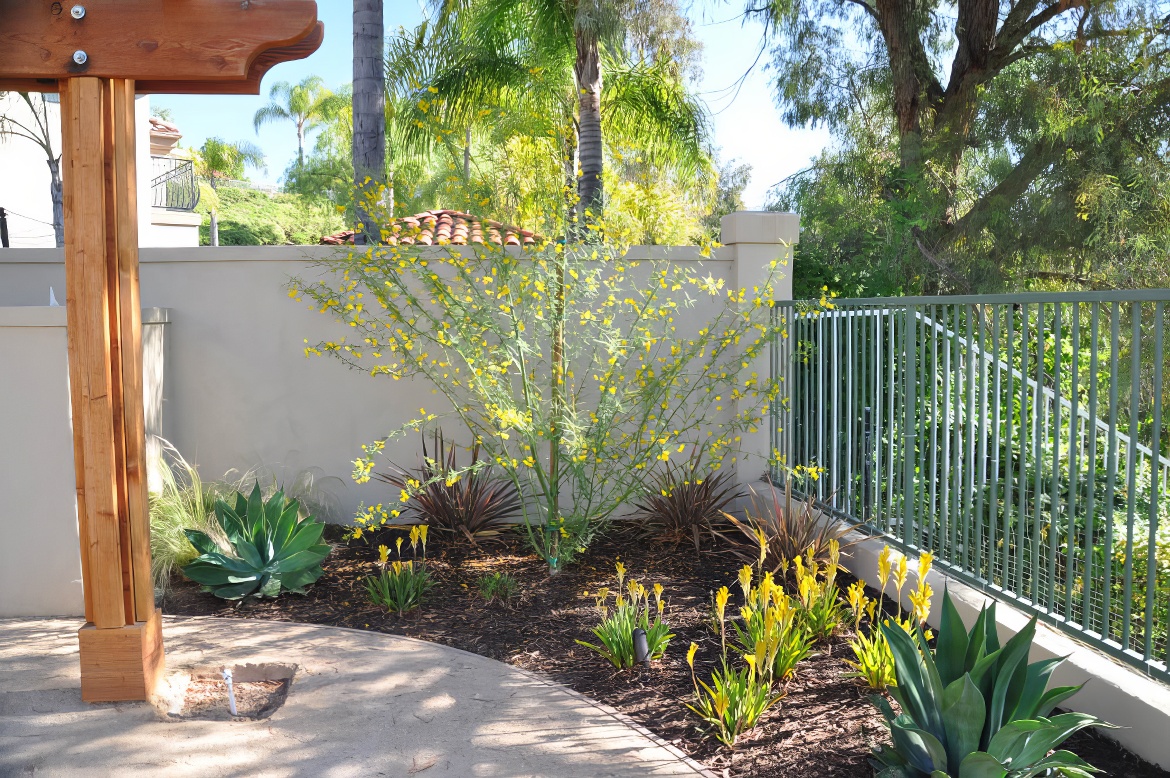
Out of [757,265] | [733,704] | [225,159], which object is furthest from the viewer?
[225,159]

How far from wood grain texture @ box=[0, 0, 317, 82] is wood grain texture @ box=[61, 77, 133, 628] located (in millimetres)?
130

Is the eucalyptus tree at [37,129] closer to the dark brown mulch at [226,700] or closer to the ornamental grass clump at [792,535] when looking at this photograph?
the dark brown mulch at [226,700]

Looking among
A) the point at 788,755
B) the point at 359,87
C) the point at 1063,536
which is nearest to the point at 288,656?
the point at 788,755

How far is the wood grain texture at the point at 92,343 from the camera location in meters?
3.74

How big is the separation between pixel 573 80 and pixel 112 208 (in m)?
14.6

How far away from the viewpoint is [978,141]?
1221cm

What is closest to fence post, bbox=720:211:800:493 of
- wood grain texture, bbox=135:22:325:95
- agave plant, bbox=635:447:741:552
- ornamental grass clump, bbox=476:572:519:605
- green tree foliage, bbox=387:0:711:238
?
agave plant, bbox=635:447:741:552

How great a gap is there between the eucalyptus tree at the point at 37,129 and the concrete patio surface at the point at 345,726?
1653 centimetres

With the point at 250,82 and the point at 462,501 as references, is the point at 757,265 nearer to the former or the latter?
Result: the point at 462,501

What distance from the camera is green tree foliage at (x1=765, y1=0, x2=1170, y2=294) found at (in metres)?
11.1

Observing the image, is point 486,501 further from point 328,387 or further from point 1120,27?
point 1120,27

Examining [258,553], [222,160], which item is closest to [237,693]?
[258,553]

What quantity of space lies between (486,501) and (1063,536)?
4.60m

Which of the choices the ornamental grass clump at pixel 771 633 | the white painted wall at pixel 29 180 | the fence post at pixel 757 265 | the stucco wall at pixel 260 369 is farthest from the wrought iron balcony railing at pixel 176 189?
the ornamental grass clump at pixel 771 633
